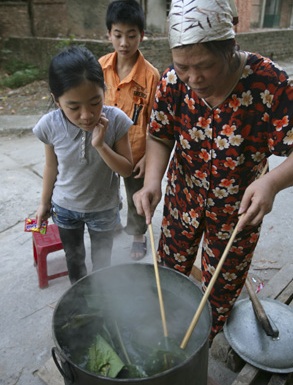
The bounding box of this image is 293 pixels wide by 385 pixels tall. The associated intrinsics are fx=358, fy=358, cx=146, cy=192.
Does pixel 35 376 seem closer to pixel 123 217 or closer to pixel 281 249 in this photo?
pixel 123 217

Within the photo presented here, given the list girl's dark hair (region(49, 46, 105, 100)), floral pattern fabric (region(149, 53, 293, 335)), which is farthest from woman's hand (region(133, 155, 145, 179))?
girl's dark hair (region(49, 46, 105, 100))

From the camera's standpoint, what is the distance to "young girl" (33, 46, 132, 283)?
1.95 metres

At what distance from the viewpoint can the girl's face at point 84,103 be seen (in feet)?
6.33

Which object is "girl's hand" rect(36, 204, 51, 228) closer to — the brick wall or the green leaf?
the green leaf

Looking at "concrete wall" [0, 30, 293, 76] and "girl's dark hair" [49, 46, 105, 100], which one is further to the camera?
"concrete wall" [0, 30, 293, 76]

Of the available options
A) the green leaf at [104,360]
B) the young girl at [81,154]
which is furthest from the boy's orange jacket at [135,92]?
the green leaf at [104,360]

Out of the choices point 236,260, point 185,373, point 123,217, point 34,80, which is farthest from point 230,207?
point 34,80

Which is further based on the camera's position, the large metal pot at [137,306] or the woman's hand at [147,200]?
the woman's hand at [147,200]

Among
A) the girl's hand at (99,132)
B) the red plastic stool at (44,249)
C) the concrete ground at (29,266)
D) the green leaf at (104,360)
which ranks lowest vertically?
the concrete ground at (29,266)

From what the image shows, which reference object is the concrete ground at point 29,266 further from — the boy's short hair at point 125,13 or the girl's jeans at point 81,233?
the boy's short hair at point 125,13

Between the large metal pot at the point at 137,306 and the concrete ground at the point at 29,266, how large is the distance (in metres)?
0.94

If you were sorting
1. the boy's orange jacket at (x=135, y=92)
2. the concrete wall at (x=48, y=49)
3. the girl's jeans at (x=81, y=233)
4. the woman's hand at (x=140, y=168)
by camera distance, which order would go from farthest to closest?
the concrete wall at (x=48, y=49), the boy's orange jacket at (x=135, y=92), the woman's hand at (x=140, y=168), the girl's jeans at (x=81, y=233)

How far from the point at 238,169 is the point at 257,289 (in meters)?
Answer: 1.66

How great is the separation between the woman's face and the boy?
4.19ft
